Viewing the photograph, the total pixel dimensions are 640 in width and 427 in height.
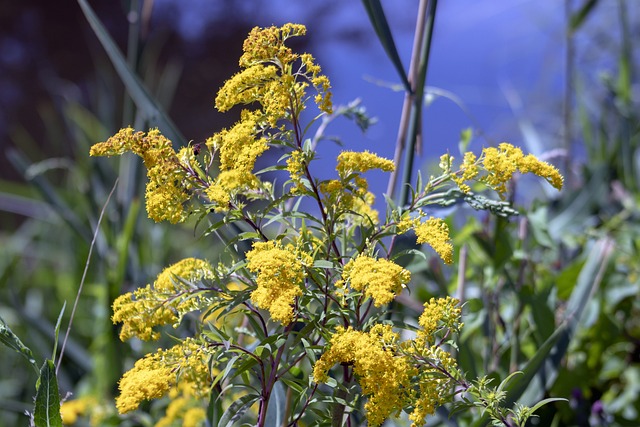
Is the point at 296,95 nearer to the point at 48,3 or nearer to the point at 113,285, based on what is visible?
the point at 113,285

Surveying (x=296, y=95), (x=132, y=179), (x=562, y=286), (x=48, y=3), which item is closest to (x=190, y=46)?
(x=48, y=3)

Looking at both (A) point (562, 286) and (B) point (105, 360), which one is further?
(B) point (105, 360)

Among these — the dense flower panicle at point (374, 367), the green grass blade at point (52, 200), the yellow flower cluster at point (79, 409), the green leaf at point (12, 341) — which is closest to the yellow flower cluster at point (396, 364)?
the dense flower panicle at point (374, 367)

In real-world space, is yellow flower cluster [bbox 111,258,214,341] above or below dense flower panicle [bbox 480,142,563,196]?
below

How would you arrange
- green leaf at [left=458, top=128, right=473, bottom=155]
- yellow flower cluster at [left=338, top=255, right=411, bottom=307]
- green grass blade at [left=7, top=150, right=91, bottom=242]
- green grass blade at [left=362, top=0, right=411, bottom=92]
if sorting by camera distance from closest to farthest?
yellow flower cluster at [left=338, top=255, right=411, bottom=307] < green grass blade at [left=362, top=0, right=411, bottom=92] < green leaf at [left=458, top=128, right=473, bottom=155] < green grass blade at [left=7, top=150, right=91, bottom=242]

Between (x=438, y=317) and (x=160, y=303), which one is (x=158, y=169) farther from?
(x=438, y=317)

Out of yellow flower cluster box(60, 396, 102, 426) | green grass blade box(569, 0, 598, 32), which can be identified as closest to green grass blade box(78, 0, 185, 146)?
yellow flower cluster box(60, 396, 102, 426)

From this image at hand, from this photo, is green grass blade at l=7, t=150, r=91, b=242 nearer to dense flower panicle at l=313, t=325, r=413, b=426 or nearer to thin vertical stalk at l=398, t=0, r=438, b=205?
thin vertical stalk at l=398, t=0, r=438, b=205

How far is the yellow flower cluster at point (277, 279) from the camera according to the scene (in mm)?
415

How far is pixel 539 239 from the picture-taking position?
2.90 ft

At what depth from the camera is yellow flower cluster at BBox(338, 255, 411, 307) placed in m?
0.40

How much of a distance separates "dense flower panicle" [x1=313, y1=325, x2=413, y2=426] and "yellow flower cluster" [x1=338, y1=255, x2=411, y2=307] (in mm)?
28

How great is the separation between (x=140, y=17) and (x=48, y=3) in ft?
12.3

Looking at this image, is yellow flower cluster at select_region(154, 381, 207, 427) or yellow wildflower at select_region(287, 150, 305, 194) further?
yellow flower cluster at select_region(154, 381, 207, 427)
